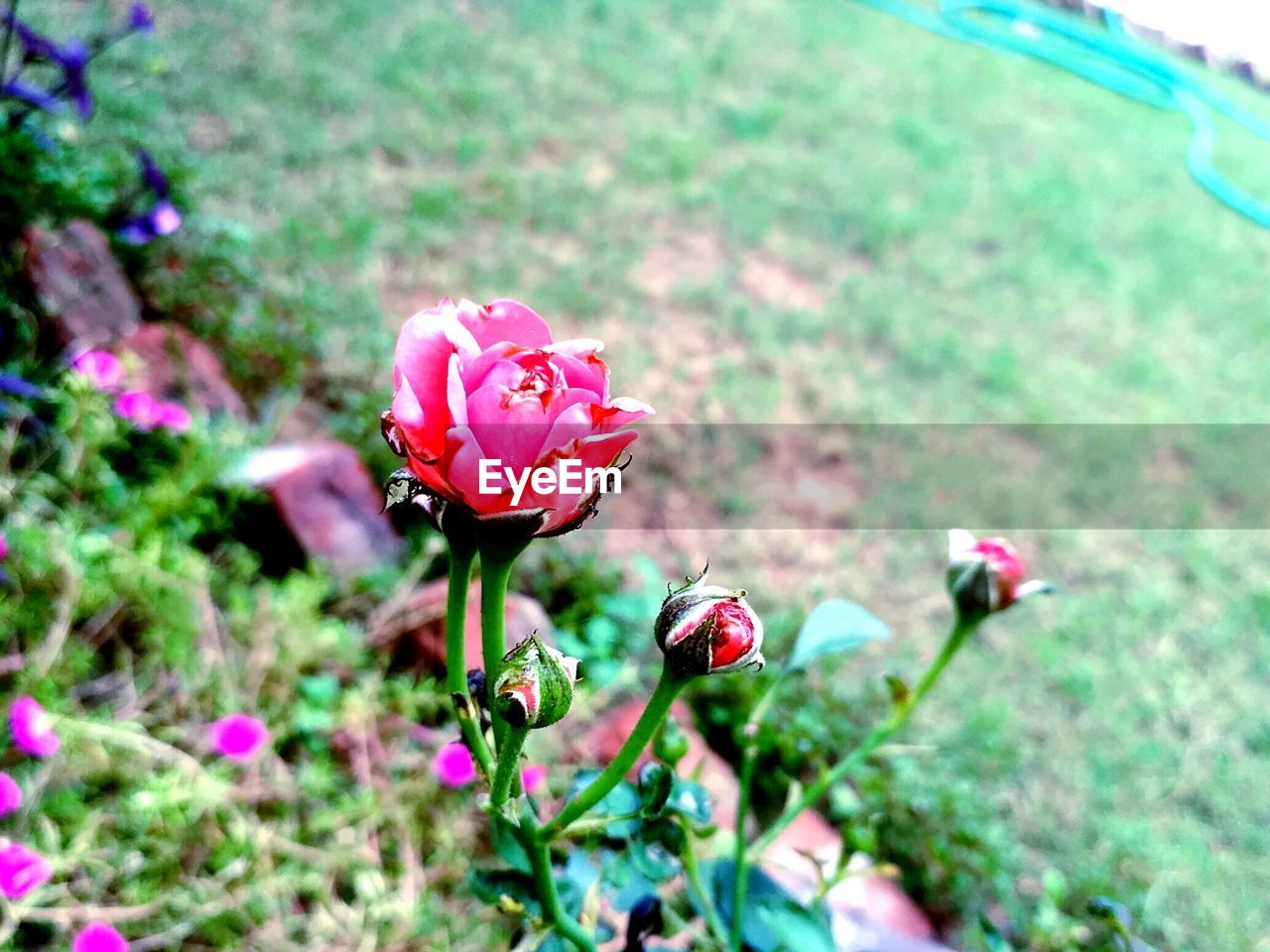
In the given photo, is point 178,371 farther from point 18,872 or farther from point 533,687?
point 533,687

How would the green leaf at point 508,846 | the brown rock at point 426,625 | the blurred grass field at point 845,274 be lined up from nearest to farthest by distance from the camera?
1. the green leaf at point 508,846
2. the brown rock at point 426,625
3. the blurred grass field at point 845,274

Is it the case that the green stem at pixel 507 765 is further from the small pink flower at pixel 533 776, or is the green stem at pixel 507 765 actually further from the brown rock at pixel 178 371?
the brown rock at pixel 178 371

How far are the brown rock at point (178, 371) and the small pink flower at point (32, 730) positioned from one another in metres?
0.57

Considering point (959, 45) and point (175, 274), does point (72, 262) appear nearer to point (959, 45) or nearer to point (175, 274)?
point (175, 274)

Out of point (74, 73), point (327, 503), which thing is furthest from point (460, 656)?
point (74, 73)

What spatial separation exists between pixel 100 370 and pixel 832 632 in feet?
3.46

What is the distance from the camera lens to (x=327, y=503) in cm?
135

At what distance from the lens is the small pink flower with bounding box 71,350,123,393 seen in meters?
1.25

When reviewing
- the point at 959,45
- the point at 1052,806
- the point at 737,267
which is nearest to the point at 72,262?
the point at 737,267

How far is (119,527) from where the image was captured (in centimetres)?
119

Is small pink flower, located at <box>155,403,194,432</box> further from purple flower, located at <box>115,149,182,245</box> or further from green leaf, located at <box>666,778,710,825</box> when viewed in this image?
green leaf, located at <box>666,778,710,825</box>

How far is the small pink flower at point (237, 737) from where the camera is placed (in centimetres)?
98

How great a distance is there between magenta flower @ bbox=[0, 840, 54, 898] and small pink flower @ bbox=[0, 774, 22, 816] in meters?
0.05

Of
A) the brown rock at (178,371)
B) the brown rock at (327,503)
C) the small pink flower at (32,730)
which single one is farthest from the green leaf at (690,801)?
the brown rock at (178,371)
